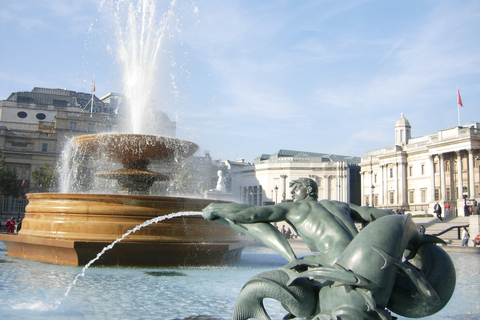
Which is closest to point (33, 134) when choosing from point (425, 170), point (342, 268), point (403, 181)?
point (403, 181)

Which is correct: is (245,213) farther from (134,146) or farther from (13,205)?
(13,205)

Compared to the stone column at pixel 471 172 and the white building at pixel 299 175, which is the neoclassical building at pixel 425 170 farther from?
the white building at pixel 299 175

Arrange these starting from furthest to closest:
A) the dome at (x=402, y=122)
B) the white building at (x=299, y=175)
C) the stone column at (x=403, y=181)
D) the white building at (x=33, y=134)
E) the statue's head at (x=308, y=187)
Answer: the white building at (x=299, y=175) < the dome at (x=402, y=122) < the stone column at (x=403, y=181) < the white building at (x=33, y=134) < the statue's head at (x=308, y=187)

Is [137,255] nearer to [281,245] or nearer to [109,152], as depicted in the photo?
[109,152]

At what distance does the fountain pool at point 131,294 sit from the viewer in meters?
4.92

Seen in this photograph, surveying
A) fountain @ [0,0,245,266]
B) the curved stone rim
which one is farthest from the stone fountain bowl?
fountain @ [0,0,245,266]

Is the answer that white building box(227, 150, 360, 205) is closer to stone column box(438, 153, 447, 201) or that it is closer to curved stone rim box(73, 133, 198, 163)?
stone column box(438, 153, 447, 201)

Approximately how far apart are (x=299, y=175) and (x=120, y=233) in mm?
72275

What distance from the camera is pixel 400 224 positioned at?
312 cm

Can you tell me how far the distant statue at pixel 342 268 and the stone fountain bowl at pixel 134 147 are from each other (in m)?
7.79

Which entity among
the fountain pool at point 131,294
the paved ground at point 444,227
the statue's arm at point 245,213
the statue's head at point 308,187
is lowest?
the paved ground at point 444,227

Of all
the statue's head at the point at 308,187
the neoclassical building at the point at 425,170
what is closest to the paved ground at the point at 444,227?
the neoclassical building at the point at 425,170

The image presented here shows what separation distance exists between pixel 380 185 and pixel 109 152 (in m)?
63.2

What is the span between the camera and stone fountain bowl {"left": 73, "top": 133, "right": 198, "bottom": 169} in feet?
36.3
